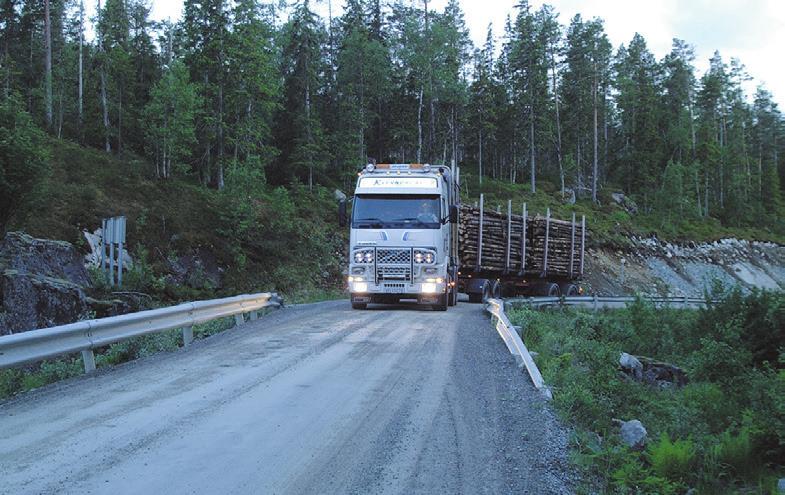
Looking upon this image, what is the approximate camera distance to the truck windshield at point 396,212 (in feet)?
56.0

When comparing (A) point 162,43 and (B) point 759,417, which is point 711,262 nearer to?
(B) point 759,417

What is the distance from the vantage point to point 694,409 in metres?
8.07

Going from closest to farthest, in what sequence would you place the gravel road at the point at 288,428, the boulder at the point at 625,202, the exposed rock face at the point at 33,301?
the gravel road at the point at 288,428 → the exposed rock face at the point at 33,301 → the boulder at the point at 625,202

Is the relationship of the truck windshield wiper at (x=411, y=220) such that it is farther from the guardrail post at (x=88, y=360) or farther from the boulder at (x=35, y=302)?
the guardrail post at (x=88, y=360)

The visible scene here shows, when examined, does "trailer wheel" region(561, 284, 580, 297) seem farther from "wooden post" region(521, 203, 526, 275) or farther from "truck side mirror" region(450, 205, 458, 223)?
"truck side mirror" region(450, 205, 458, 223)

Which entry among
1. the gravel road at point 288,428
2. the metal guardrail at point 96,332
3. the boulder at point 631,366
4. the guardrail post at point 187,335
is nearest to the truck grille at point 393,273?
the metal guardrail at point 96,332

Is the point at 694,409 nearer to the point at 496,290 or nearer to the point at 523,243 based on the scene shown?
the point at 496,290

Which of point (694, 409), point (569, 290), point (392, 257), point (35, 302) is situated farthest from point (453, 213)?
point (569, 290)

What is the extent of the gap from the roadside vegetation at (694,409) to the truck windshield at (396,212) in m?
4.32

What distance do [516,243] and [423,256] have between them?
10447 mm

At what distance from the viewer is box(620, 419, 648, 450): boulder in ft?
19.0

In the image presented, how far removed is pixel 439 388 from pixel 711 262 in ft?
175

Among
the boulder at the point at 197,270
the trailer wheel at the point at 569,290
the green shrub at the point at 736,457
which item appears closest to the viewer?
the green shrub at the point at 736,457

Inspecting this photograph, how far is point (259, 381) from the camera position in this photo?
7.40 m
